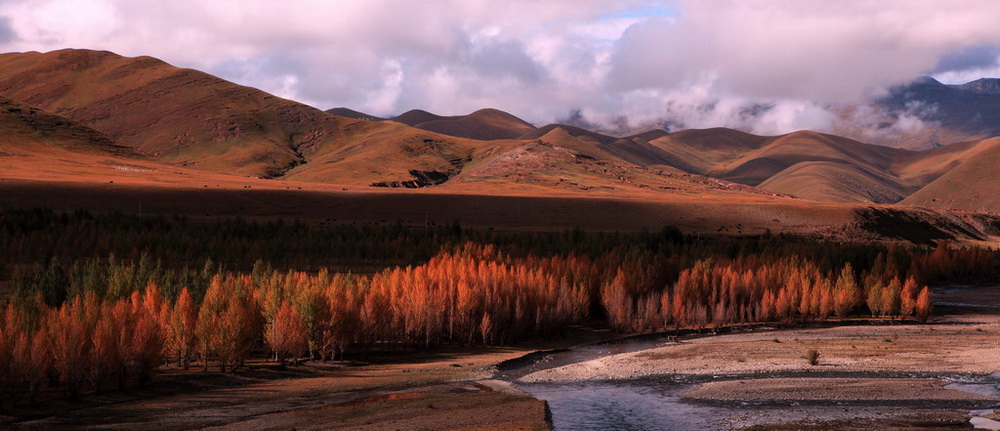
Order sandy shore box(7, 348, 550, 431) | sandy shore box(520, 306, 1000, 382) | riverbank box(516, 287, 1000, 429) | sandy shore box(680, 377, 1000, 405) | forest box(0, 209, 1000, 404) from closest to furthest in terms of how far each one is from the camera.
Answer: sandy shore box(7, 348, 550, 431), riverbank box(516, 287, 1000, 429), sandy shore box(680, 377, 1000, 405), forest box(0, 209, 1000, 404), sandy shore box(520, 306, 1000, 382)

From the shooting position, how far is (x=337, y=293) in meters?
41.7

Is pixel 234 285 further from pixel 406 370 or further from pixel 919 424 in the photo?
pixel 919 424

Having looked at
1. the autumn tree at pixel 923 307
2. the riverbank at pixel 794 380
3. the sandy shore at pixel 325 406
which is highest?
the autumn tree at pixel 923 307

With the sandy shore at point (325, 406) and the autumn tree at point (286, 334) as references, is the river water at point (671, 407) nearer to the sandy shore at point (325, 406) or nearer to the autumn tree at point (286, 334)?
the sandy shore at point (325, 406)

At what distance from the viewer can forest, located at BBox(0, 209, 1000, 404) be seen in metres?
32.8

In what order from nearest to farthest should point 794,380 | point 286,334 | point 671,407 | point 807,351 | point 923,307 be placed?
point 671,407 → point 794,380 → point 286,334 → point 807,351 → point 923,307

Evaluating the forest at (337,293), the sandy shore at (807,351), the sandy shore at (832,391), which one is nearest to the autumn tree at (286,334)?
the forest at (337,293)

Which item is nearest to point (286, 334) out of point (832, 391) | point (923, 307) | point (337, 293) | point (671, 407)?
point (337, 293)

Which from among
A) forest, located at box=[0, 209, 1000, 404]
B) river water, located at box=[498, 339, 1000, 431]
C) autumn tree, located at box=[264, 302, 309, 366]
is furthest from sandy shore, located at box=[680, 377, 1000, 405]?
autumn tree, located at box=[264, 302, 309, 366]

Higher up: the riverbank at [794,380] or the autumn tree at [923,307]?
the autumn tree at [923,307]

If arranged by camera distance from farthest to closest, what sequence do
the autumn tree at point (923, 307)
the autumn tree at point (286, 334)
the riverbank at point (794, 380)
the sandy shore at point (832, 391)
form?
1. the autumn tree at point (923, 307)
2. the autumn tree at point (286, 334)
3. the sandy shore at point (832, 391)
4. the riverbank at point (794, 380)

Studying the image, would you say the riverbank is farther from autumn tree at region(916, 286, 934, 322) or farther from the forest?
the forest

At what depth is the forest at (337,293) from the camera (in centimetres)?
3275

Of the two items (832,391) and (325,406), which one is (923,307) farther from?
(325,406)
